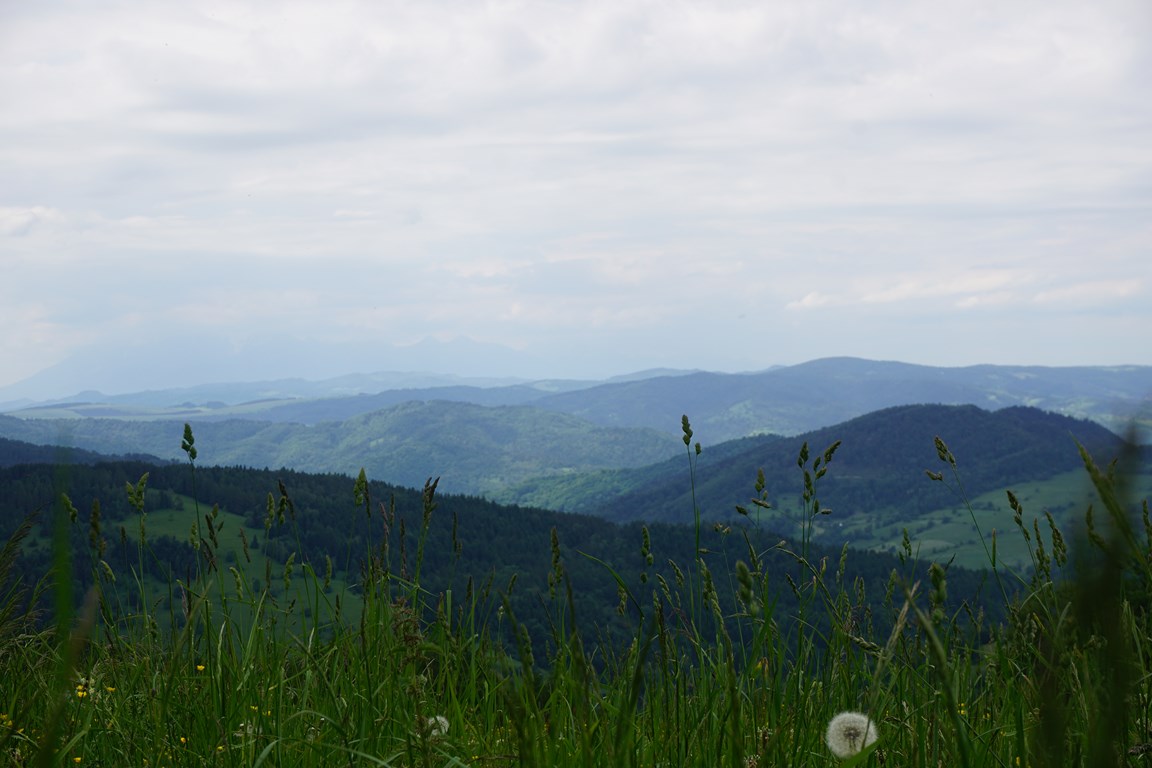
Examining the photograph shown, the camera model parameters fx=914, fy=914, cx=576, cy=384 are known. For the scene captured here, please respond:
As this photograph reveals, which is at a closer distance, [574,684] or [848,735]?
[848,735]

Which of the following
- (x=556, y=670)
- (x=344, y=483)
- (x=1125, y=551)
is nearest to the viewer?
(x=1125, y=551)

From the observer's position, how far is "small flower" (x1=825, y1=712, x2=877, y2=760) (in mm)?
2465

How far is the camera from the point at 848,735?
2535mm

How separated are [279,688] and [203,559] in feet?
6.19

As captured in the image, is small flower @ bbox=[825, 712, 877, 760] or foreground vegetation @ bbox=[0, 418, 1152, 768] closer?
small flower @ bbox=[825, 712, 877, 760]

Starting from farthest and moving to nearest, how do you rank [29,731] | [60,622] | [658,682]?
[658,682] → [29,731] → [60,622]

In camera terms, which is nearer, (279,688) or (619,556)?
(279,688)

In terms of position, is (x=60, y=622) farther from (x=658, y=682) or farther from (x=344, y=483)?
(x=344, y=483)

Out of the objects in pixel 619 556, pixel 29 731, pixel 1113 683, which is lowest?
pixel 619 556

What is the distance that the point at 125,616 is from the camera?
529cm

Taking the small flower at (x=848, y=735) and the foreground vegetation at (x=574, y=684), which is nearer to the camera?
the small flower at (x=848, y=735)

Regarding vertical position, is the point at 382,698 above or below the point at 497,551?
above

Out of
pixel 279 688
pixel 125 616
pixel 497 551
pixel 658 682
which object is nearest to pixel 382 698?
pixel 279 688

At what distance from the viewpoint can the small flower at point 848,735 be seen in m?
2.46
